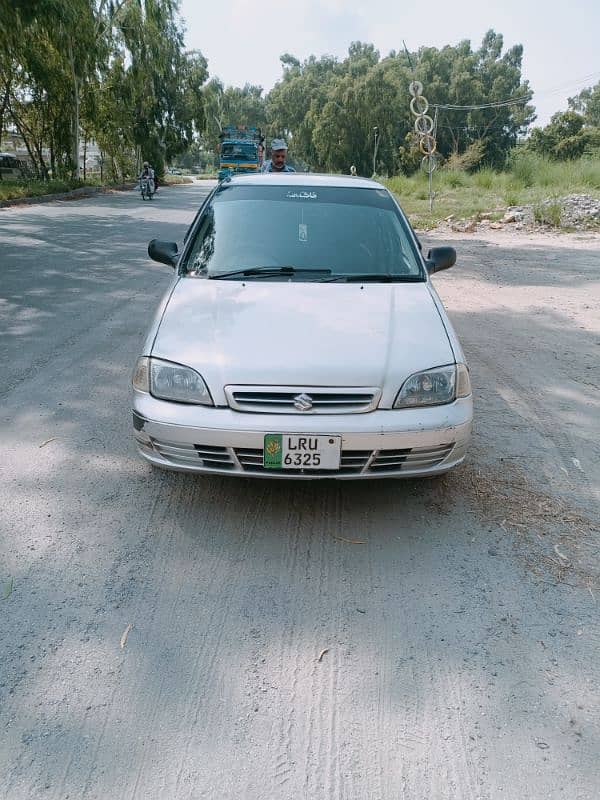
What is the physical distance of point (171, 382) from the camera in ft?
10.7

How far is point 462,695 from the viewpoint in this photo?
7.63 feet

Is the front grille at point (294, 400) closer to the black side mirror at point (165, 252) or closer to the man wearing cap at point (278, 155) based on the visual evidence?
the black side mirror at point (165, 252)

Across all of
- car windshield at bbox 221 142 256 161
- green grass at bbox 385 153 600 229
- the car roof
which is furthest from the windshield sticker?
car windshield at bbox 221 142 256 161

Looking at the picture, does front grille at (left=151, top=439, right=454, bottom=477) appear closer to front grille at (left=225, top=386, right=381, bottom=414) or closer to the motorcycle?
front grille at (left=225, top=386, right=381, bottom=414)

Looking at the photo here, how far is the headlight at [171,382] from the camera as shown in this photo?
319cm

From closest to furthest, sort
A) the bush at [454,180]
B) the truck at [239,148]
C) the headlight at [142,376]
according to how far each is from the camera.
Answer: the headlight at [142,376], the bush at [454,180], the truck at [239,148]

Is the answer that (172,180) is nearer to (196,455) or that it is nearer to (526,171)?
(526,171)

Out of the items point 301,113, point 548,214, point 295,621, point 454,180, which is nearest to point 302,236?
point 295,621

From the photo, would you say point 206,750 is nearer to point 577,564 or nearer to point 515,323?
point 577,564

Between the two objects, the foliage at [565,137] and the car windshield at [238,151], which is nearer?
the car windshield at [238,151]

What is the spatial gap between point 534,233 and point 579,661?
16.2 metres

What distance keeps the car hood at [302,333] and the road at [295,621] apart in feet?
2.56

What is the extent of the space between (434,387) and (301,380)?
26.2 inches

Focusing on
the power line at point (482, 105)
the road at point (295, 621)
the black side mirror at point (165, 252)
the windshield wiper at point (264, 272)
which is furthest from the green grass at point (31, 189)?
the power line at point (482, 105)
